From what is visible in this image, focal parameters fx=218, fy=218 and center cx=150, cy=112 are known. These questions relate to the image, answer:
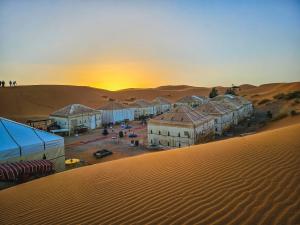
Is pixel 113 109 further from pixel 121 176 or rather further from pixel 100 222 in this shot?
pixel 100 222

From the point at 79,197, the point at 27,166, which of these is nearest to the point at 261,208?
the point at 79,197

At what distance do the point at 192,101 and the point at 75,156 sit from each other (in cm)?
4156

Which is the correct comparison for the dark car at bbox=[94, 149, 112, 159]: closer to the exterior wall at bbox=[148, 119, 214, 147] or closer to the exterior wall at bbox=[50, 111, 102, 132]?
the exterior wall at bbox=[148, 119, 214, 147]

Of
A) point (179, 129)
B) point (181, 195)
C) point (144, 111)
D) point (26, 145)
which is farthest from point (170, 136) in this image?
point (144, 111)

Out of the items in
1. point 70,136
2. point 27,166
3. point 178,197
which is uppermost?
point 178,197

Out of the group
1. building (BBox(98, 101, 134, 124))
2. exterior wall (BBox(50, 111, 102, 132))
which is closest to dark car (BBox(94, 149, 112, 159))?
exterior wall (BBox(50, 111, 102, 132))

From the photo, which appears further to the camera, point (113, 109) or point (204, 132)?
point (113, 109)

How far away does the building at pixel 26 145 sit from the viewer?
1435 cm

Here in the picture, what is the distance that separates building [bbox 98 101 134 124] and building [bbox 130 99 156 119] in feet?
12.1

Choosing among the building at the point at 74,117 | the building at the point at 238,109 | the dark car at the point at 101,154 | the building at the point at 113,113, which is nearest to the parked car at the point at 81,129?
the building at the point at 74,117

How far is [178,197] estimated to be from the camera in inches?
205

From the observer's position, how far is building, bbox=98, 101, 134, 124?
Result: 45.2 meters

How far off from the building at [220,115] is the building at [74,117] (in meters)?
19.4

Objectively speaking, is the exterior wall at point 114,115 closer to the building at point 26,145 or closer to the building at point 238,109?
the building at point 238,109
